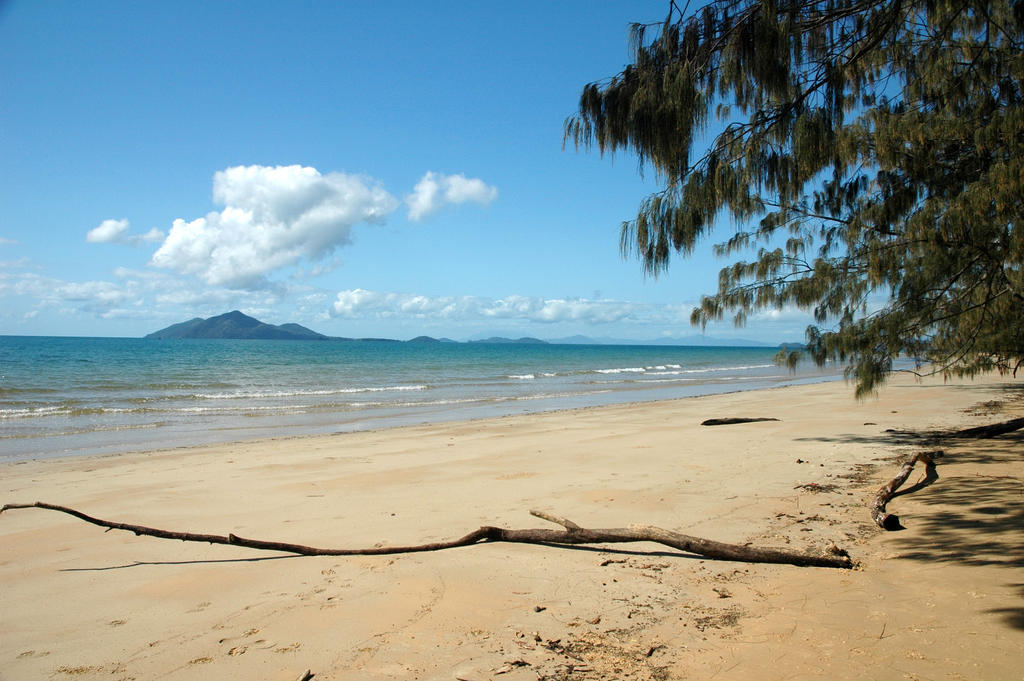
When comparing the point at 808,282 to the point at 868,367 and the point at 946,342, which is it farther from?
the point at 946,342

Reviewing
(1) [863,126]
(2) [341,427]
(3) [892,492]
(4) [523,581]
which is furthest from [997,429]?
(2) [341,427]

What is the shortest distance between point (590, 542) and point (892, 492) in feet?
11.0

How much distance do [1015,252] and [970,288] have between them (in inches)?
82.1

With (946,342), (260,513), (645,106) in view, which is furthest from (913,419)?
(260,513)

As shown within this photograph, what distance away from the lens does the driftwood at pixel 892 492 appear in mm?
5246

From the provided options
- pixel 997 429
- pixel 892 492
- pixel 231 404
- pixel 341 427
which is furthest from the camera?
pixel 231 404

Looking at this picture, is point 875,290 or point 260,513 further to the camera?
point 875,290

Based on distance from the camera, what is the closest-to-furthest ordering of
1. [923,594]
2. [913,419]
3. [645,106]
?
[923,594]
[645,106]
[913,419]

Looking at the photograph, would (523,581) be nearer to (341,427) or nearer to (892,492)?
(892,492)

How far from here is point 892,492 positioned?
6.16m

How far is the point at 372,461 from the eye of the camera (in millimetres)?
9844

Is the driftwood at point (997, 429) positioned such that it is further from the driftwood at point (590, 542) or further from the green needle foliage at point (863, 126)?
the driftwood at point (590, 542)

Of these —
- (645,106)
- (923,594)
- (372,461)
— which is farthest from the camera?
(372,461)

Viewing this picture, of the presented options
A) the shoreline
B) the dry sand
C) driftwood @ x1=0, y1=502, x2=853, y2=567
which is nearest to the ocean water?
the shoreline
